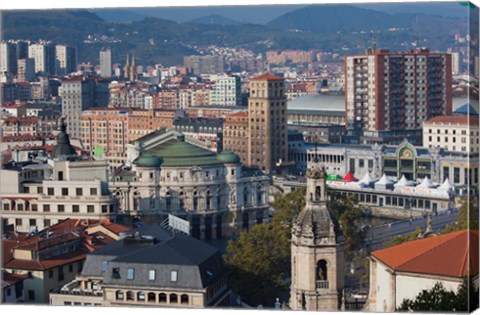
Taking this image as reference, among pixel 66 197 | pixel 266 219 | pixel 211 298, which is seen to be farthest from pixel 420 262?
pixel 266 219

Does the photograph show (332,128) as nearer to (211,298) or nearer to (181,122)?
(181,122)

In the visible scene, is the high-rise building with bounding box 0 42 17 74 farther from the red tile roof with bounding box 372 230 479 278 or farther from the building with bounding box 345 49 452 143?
the red tile roof with bounding box 372 230 479 278

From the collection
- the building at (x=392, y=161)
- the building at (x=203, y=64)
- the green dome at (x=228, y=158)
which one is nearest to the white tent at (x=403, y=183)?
the building at (x=392, y=161)

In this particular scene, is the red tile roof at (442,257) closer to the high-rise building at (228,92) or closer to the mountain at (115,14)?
the mountain at (115,14)

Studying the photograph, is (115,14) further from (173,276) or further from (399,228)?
(173,276)

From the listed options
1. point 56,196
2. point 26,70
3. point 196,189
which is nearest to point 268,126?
point 196,189
